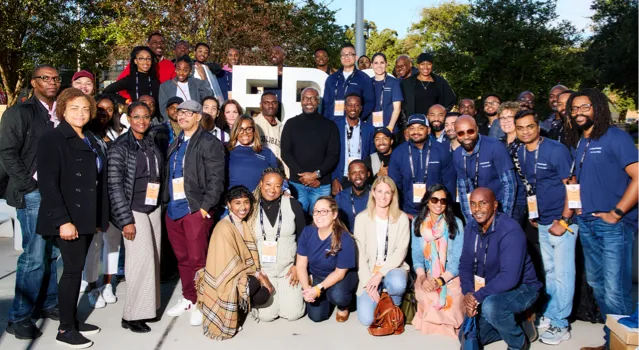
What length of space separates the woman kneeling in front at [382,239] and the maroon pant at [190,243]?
1417 millimetres

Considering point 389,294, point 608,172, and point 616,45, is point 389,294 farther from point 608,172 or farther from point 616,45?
point 616,45

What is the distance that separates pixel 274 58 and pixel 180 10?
6.39 meters

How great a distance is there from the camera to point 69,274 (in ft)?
13.9

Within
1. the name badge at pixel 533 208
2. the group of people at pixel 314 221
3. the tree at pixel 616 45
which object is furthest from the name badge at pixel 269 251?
the tree at pixel 616 45

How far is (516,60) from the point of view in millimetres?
18250

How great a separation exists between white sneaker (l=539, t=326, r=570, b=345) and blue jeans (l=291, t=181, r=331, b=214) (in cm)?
265

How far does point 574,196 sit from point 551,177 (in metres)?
0.29

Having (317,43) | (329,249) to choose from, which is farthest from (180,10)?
(329,249)

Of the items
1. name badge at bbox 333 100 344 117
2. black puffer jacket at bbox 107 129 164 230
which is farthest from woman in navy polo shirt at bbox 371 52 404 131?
black puffer jacket at bbox 107 129 164 230

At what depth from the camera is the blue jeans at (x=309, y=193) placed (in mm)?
6164

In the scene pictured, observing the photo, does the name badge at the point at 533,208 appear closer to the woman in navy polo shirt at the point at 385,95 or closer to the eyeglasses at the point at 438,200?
the eyeglasses at the point at 438,200

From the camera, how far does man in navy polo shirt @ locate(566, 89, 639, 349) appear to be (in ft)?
13.6

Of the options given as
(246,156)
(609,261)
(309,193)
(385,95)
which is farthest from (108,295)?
(609,261)

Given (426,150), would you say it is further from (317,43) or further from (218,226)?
(317,43)
